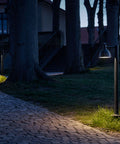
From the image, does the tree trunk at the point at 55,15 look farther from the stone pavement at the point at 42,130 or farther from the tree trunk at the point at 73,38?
the stone pavement at the point at 42,130

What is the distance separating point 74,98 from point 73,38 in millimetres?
10407

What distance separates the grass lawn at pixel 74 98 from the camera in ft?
24.2

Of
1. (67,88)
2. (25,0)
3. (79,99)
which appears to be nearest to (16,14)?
(25,0)

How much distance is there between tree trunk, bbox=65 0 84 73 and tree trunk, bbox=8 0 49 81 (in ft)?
20.8

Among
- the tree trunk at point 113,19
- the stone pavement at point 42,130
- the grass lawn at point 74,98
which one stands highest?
the tree trunk at point 113,19

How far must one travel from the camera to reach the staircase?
2853cm

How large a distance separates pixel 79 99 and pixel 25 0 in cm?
582

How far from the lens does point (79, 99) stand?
11.2 metres

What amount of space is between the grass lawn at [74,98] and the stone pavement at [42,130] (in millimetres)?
451

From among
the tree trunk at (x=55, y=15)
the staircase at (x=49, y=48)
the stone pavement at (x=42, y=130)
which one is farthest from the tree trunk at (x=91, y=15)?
the stone pavement at (x=42, y=130)

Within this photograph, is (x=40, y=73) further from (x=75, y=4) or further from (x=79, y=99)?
(x=75, y=4)

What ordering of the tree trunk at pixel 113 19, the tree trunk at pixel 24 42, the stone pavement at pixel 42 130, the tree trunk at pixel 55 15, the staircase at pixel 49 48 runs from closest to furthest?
the stone pavement at pixel 42 130 → the tree trunk at pixel 24 42 → the tree trunk at pixel 113 19 → the staircase at pixel 49 48 → the tree trunk at pixel 55 15

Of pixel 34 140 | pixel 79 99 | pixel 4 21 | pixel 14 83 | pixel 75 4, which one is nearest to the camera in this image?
pixel 34 140

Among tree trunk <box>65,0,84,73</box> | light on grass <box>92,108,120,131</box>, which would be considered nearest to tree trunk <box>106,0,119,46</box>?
tree trunk <box>65,0,84,73</box>
